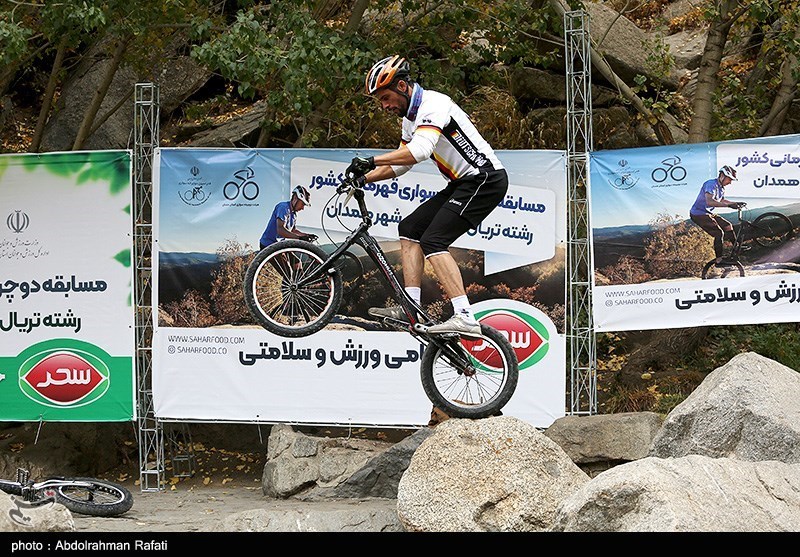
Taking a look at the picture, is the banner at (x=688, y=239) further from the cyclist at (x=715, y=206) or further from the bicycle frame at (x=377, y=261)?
the bicycle frame at (x=377, y=261)

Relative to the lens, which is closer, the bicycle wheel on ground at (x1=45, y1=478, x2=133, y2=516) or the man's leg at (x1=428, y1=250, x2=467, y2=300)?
the man's leg at (x1=428, y1=250, x2=467, y2=300)

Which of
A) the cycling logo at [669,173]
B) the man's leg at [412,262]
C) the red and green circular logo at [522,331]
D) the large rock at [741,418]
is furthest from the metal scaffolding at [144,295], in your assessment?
the large rock at [741,418]

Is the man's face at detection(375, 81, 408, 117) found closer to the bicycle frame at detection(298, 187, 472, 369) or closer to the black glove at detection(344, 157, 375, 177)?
the black glove at detection(344, 157, 375, 177)

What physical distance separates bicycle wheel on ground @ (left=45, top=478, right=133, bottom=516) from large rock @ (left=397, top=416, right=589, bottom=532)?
2519mm

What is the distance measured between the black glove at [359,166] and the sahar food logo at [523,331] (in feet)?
9.41

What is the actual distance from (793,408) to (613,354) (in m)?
5.61

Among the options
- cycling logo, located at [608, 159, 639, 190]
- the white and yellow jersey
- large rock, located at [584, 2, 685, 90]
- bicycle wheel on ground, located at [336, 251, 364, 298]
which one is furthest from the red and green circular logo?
large rock, located at [584, 2, 685, 90]

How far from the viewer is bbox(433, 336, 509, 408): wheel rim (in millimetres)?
6983

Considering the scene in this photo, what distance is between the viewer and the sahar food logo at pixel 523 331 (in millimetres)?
9102

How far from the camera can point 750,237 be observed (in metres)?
8.98

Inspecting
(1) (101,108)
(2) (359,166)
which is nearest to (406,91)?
(2) (359,166)

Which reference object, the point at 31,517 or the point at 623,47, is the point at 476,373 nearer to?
the point at 31,517

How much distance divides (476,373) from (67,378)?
3.91 m

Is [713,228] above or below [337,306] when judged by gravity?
above
